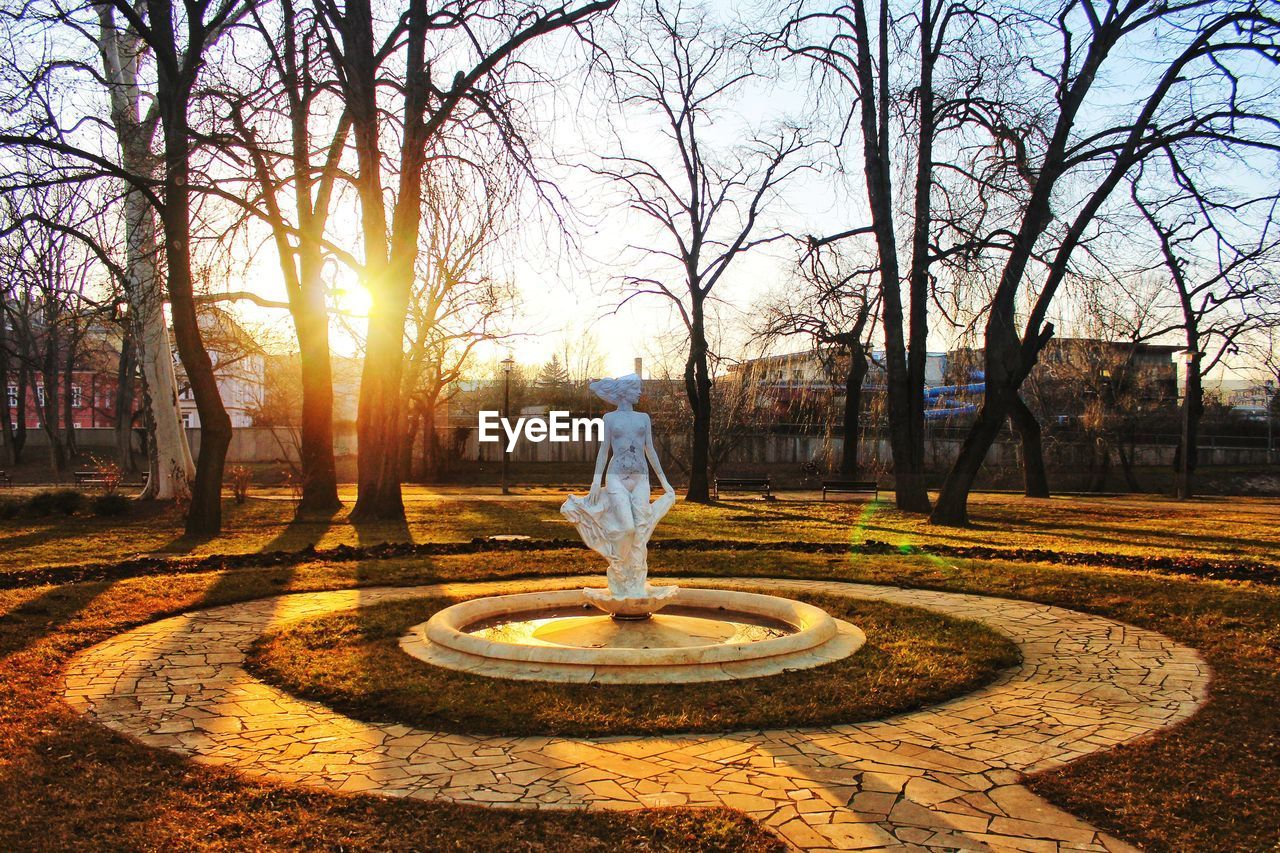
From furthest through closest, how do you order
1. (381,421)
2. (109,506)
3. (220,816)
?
1. (109,506)
2. (381,421)
3. (220,816)

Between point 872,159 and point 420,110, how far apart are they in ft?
34.3

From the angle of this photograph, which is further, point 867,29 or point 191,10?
point 867,29

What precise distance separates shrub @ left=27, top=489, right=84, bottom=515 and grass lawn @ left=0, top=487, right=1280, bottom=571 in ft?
1.71

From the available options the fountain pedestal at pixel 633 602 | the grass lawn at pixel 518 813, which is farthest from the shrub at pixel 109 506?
Result: the fountain pedestal at pixel 633 602

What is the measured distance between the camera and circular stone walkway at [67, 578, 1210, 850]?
4.05 metres

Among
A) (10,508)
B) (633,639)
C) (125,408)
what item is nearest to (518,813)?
(633,639)

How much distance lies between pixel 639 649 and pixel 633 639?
2.69ft

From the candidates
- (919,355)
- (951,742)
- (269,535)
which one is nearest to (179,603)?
(269,535)

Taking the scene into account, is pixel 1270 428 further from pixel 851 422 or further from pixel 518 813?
pixel 518 813

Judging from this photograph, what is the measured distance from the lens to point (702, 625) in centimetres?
791

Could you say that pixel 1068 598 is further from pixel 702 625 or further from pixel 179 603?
pixel 179 603

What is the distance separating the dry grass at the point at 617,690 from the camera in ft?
17.5

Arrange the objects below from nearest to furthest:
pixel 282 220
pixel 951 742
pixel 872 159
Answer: pixel 951 742 → pixel 282 220 → pixel 872 159

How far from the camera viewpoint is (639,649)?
6.45m
